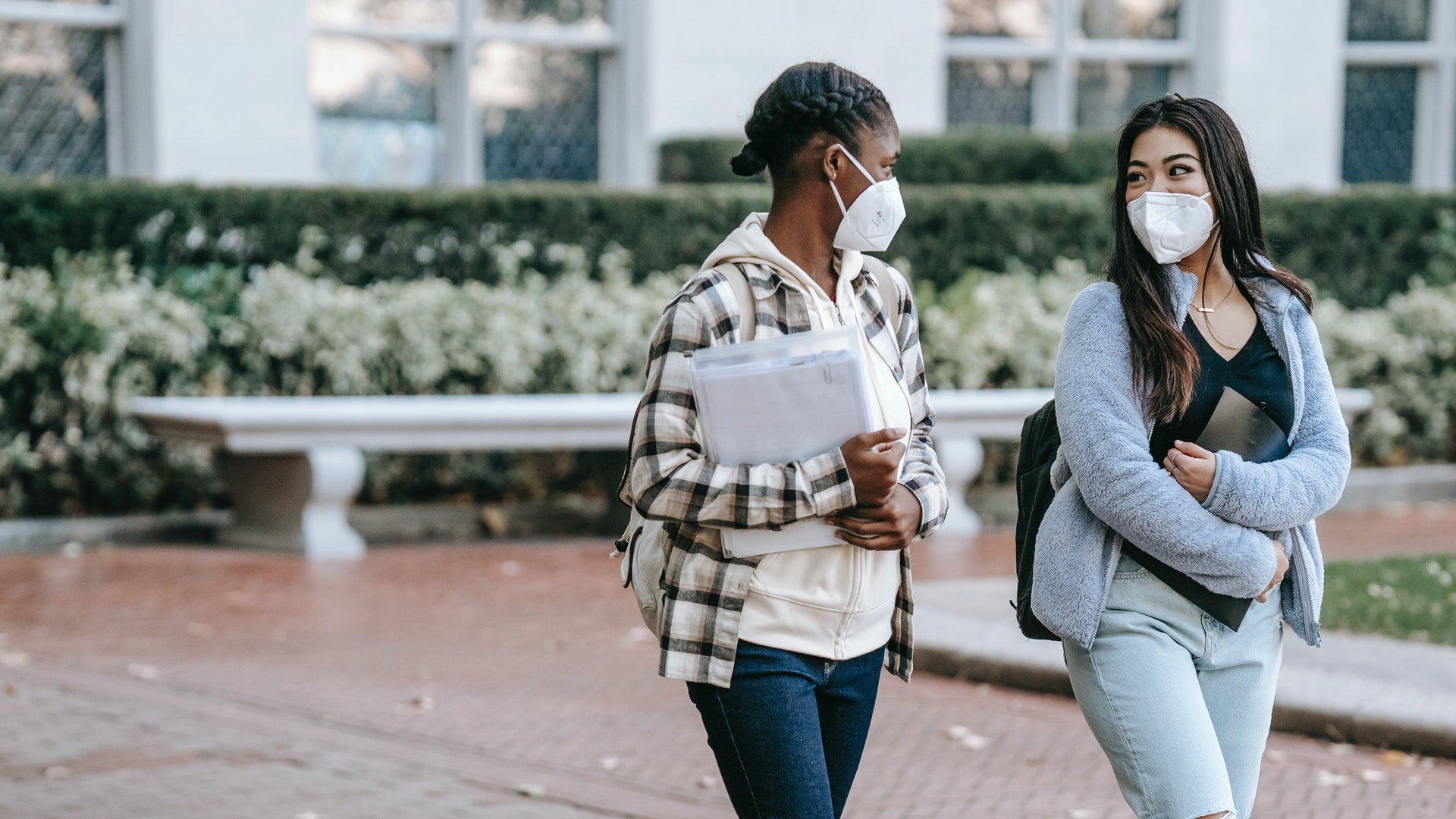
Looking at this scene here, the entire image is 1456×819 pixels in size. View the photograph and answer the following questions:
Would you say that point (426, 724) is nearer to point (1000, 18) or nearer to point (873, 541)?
point (873, 541)

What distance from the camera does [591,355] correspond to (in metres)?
10.6

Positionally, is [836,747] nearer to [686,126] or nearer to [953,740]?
[953,740]

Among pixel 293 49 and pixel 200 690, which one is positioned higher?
pixel 293 49

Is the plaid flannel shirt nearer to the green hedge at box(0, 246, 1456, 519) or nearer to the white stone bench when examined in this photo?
the white stone bench

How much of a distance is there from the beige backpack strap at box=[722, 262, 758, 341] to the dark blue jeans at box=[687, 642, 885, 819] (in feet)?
1.73

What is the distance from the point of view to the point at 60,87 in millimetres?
11523

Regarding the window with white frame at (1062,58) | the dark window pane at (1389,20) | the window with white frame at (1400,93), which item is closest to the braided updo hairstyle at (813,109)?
the window with white frame at (1062,58)

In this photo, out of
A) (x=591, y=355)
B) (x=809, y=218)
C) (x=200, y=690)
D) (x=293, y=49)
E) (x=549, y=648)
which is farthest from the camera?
(x=293, y=49)

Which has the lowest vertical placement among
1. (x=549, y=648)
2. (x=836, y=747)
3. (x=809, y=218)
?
(x=549, y=648)

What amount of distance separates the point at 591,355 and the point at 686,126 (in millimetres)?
3082

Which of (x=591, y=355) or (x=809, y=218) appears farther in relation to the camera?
(x=591, y=355)

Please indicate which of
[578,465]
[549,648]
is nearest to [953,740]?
[549,648]

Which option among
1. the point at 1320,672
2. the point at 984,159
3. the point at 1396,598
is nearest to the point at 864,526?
the point at 1320,672

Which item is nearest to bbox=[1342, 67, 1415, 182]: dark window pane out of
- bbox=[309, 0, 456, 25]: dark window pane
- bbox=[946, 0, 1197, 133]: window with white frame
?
bbox=[946, 0, 1197, 133]: window with white frame
